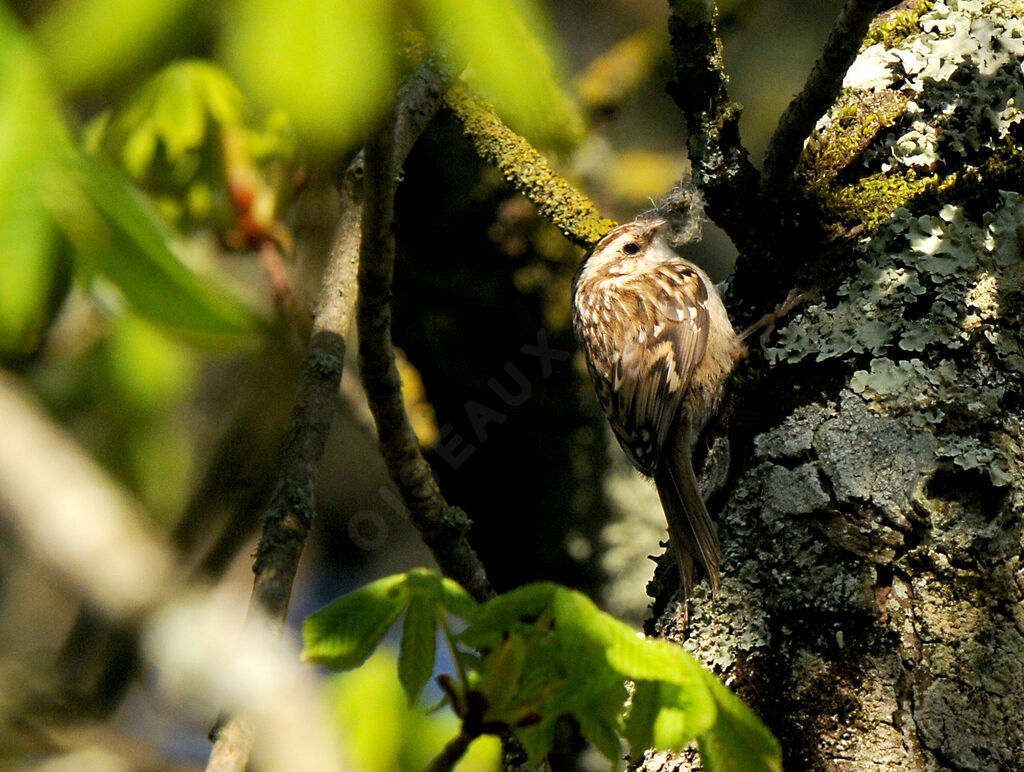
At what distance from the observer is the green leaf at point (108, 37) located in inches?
25.2

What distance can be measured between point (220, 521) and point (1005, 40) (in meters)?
2.11

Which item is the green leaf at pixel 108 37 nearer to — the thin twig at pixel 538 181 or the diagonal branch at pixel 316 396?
the diagonal branch at pixel 316 396

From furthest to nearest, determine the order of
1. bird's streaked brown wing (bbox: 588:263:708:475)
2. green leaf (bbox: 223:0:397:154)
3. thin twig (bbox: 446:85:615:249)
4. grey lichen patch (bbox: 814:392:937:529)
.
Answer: bird's streaked brown wing (bbox: 588:263:708:475)
thin twig (bbox: 446:85:615:249)
grey lichen patch (bbox: 814:392:937:529)
green leaf (bbox: 223:0:397:154)

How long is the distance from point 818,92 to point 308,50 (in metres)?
1.32

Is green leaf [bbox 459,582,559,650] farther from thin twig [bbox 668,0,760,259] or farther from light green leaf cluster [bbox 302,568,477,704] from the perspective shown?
thin twig [bbox 668,0,760,259]

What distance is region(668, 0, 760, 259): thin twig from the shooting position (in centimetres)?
194

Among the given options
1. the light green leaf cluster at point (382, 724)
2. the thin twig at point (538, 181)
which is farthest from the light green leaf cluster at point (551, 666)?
the thin twig at point (538, 181)

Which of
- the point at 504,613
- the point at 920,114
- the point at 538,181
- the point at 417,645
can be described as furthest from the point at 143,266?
the point at 538,181

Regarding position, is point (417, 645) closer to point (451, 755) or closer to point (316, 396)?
point (451, 755)

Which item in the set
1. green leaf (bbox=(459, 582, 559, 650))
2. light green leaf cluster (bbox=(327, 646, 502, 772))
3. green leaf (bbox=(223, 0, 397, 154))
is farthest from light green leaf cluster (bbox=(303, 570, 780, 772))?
light green leaf cluster (bbox=(327, 646, 502, 772))

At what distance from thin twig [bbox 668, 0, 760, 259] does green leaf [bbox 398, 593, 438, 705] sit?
3.76ft

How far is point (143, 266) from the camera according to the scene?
1.81 ft

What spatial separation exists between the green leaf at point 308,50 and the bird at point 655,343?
1862 millimetres

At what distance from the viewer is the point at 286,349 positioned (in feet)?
8.53
